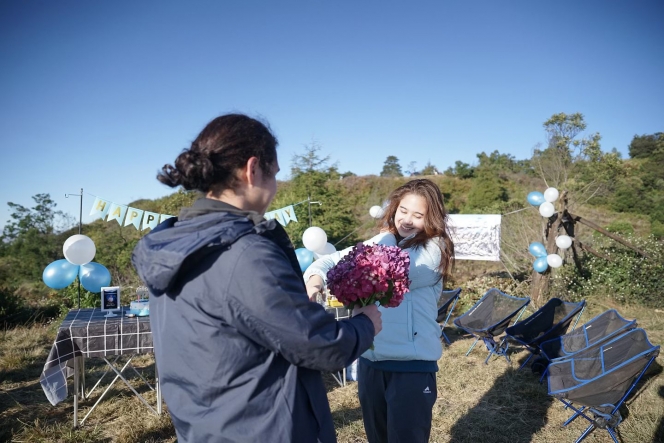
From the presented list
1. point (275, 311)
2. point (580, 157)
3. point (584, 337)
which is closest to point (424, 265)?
point (275, 311)

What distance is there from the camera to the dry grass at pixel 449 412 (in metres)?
3.24

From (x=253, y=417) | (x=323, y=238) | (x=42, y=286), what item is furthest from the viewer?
(x=42, y=286)

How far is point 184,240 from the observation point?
3.01ft

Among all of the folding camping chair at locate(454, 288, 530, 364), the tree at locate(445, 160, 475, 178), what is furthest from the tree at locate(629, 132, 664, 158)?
the folding camping chair at locate(454, 288, 530, 364)

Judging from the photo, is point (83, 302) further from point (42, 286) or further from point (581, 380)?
point (581, 380)

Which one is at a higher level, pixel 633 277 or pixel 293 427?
pixel 293 427

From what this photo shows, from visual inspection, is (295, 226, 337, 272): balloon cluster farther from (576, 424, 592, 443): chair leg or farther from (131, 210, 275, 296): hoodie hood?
(131, 210, 275, 296): hoodie hood

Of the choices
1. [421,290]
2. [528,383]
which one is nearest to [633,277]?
[528,383]

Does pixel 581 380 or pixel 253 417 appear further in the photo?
pixel 581 380

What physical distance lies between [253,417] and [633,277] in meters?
8.02

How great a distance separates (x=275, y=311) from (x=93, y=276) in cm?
466

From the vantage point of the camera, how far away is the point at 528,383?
425cm

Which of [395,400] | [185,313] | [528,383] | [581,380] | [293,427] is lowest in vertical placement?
[528,383]

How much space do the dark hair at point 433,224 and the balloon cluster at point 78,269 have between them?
385 cm
